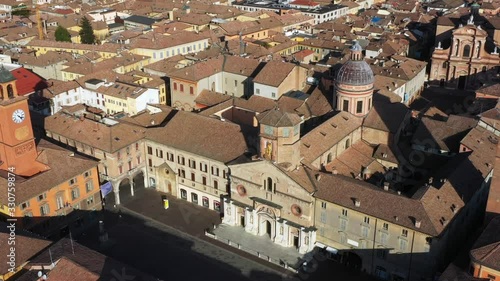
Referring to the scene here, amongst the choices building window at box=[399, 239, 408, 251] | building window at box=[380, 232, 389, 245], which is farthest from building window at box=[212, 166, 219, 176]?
building window at box=[399, 239, 408, 251]

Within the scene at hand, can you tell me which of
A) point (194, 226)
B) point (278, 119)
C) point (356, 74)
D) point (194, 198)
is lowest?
point (194, 226)

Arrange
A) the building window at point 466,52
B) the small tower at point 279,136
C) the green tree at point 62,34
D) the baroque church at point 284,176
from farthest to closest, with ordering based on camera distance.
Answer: the green tree at point 62,34
the building window at point 466,52
the baroque church at point 284,176
the small tower at point 279,136

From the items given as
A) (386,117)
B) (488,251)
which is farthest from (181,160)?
(488,251)

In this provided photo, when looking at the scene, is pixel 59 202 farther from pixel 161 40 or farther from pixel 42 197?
pixel 161 40

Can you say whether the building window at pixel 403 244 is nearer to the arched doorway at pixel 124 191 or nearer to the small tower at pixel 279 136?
the small tower at pixel 279 136

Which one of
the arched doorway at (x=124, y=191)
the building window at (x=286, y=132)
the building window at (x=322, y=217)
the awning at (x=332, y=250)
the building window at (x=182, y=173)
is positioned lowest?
the arched doorway at (x=124, y=191)

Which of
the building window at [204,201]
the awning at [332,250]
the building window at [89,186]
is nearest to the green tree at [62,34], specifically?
the building window at [89,186]
